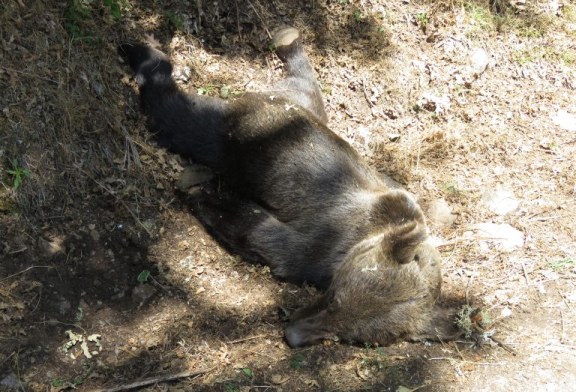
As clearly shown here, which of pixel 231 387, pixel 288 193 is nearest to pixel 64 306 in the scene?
pixel 231 387

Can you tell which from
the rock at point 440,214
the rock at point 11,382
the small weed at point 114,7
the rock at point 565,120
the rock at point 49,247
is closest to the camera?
the rock at point 11,382

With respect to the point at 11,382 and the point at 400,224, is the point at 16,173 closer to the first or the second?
the point at 11,382

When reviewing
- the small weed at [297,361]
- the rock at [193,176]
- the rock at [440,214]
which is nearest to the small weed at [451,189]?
the rock at [440,214]

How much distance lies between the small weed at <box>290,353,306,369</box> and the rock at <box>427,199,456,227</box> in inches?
94.5

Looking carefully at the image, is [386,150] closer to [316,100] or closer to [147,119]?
[316,100]

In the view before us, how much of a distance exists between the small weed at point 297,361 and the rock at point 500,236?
2.47 m

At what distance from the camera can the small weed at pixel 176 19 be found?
20.4 ft

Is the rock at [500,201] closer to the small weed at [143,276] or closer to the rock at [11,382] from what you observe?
the small weed at [143,276]

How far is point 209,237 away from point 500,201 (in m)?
3.29

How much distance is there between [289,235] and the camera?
5781 mm

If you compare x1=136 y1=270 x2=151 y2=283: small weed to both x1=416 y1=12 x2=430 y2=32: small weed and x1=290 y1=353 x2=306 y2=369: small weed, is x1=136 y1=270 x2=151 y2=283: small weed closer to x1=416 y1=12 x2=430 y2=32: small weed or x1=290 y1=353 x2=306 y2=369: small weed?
x1=290 y1=353 x2=306 y2=369: small weed

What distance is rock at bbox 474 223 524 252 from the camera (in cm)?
616

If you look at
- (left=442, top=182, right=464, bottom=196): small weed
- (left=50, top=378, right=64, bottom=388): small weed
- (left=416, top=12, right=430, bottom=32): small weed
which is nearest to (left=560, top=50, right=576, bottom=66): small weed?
(left=416, top=12, right=430, bottom=32): small weed

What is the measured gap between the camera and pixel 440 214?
255 inches
